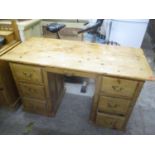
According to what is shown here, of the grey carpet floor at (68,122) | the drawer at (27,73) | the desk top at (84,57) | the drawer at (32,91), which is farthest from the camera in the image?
the grey carpet floor at (68,122)

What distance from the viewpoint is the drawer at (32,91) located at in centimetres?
144

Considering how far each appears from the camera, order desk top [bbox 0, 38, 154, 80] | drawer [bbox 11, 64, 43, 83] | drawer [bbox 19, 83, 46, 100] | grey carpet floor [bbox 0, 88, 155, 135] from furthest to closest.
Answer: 1. grey carpet floor [bbox 0, 88, 155, 135]
2. drawer [bbox 19, 83, 46, 100]
3. drawer [bbox 11, 64, 43, 83]
4. desk top [bbox 0, 38, 154, 80]

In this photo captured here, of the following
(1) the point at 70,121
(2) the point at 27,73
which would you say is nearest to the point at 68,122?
(1) the point at 70,121

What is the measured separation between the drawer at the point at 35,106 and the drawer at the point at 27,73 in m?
0.30

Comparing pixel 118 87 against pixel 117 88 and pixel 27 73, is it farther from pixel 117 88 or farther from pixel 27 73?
pixel 27 73

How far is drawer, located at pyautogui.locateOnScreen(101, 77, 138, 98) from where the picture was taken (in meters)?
1.16

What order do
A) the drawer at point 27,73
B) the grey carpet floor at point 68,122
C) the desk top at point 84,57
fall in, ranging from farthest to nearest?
the grey carpet floor at point 68,122, the drawer at point 27,73, the desk top at point 84,57

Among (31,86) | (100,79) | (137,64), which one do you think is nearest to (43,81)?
(31,86)

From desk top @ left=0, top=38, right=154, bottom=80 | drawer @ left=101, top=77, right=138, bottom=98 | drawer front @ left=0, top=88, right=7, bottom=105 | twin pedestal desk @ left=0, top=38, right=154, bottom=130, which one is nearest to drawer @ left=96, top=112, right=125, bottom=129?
twin pedestal desk @ left=0, top=38, right=154, bottom=130

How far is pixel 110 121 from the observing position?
1497mm

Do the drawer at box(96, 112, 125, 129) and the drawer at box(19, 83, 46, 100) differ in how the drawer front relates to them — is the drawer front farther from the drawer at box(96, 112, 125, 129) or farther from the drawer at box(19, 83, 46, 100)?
the drawer at box(96, 112, 125, 129)

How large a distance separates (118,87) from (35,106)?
0.96m

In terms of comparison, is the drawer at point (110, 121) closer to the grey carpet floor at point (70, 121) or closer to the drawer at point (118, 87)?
the grey carpet floor at point (70, 121)

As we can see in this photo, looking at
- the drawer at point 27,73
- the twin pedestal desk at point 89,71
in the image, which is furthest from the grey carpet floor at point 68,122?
the drawer at point 27,73
